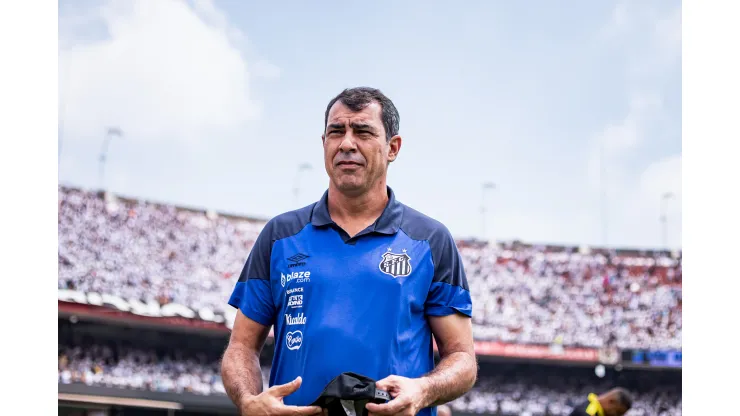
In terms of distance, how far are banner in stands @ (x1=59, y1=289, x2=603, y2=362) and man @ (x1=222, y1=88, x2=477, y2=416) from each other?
17.3 m

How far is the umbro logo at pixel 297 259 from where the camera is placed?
226 centimetres

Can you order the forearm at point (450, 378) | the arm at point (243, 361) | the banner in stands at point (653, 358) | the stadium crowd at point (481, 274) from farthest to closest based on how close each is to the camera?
the banner in stands at point (653, 358) < the stadium crowd at point (481, 274) < the arm at point (243, 361) < the forearm at point (450, 378)

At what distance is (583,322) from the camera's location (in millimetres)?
26281

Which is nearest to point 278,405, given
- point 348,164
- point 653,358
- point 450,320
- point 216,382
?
point 450,320

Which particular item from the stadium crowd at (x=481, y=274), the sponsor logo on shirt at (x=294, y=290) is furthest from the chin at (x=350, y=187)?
the stadium crowd at (x=481, y=274)

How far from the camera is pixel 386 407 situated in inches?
77.0

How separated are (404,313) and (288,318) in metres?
0.34

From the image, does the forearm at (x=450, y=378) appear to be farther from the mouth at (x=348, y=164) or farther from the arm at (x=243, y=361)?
the mouth at (x=348, y=164)

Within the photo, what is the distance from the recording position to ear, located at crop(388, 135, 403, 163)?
2.38 metres

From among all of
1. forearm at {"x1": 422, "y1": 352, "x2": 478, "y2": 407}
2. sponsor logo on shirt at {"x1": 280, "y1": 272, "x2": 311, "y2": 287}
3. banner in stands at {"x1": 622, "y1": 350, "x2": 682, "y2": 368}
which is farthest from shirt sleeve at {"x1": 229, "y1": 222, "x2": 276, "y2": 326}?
banner in stands at {"x1": 622, "y1": 350, "x2": 682, "y2": 368}

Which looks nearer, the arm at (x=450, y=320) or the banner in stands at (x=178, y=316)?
the arm at (x=450, y=320)

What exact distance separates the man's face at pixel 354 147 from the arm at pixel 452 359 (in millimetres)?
471

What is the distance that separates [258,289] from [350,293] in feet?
1.15

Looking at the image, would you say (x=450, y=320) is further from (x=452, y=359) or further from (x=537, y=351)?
(x=537, y=351)
